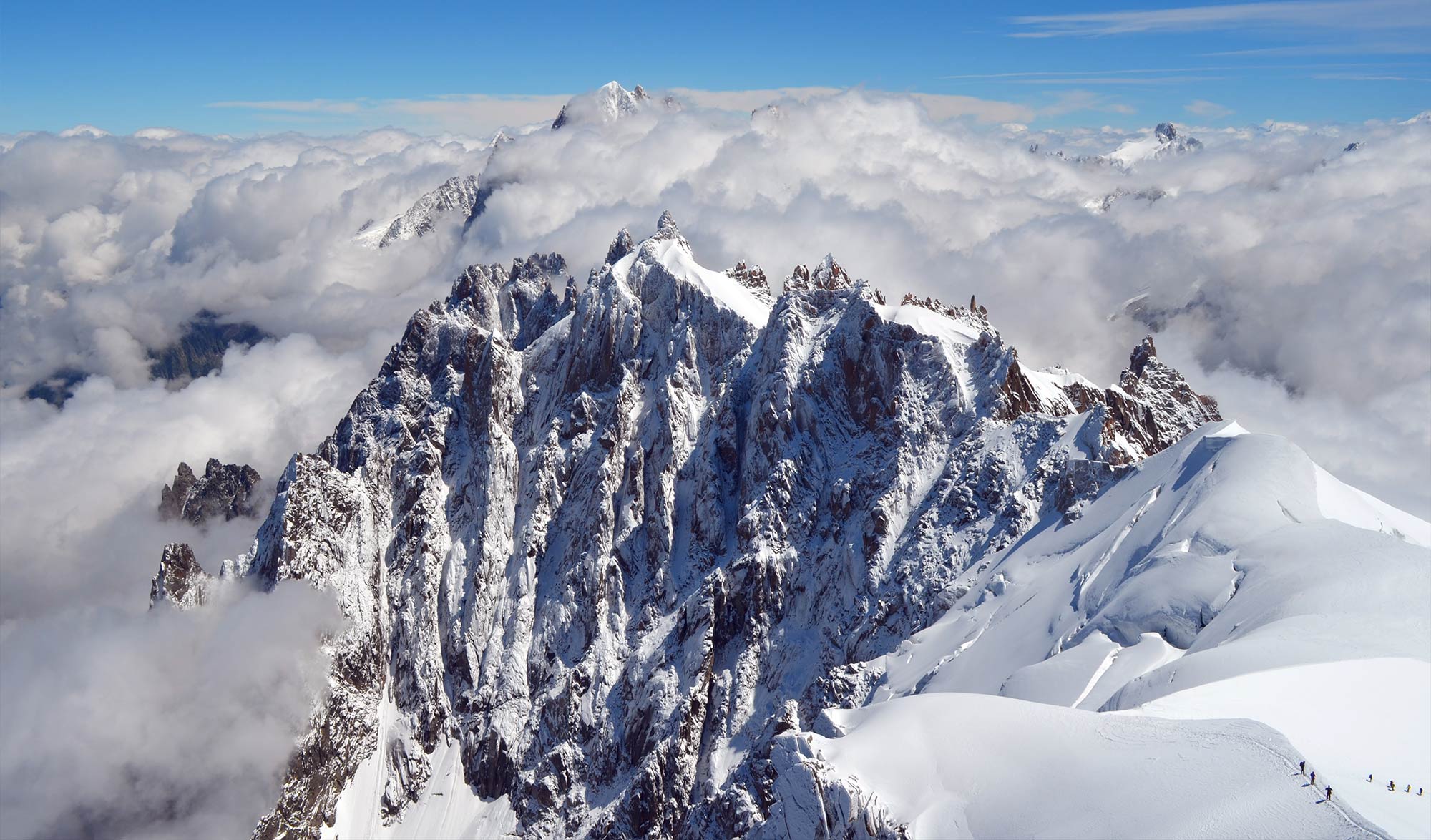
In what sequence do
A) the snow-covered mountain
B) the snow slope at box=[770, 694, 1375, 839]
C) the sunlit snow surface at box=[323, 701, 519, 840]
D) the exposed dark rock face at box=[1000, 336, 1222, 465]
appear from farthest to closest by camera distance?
the sunlit snow surface at box=[323, 701, 519, 840] < the exposed dark rock face at box=[1000, 336, 1222, 465] < the snow-covered mountain < the snow slope at box=[770, 694, 1375, 839]

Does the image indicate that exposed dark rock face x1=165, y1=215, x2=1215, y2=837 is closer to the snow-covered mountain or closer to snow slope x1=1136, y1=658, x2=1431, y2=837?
the snow-covered mountain

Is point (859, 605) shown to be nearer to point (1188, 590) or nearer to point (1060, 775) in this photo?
point (1188, 590)

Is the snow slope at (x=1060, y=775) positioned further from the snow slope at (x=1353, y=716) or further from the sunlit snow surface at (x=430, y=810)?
the sunlit snow surface at (x=430, y=810)

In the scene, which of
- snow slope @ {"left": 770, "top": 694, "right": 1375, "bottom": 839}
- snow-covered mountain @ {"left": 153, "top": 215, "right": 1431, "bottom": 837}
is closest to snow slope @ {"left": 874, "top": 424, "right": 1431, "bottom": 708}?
snow-covered mountain @ {"left": 153, "top": 215, "right": 1431, "bottom": 837}

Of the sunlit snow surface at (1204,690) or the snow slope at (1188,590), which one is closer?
the sunlit snow surface at (1204,690)

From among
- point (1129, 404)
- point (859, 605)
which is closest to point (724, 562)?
point (859, 605)

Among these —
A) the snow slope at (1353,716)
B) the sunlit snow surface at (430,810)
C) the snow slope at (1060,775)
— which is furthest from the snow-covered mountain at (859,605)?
the snow slope at (1353,716)
